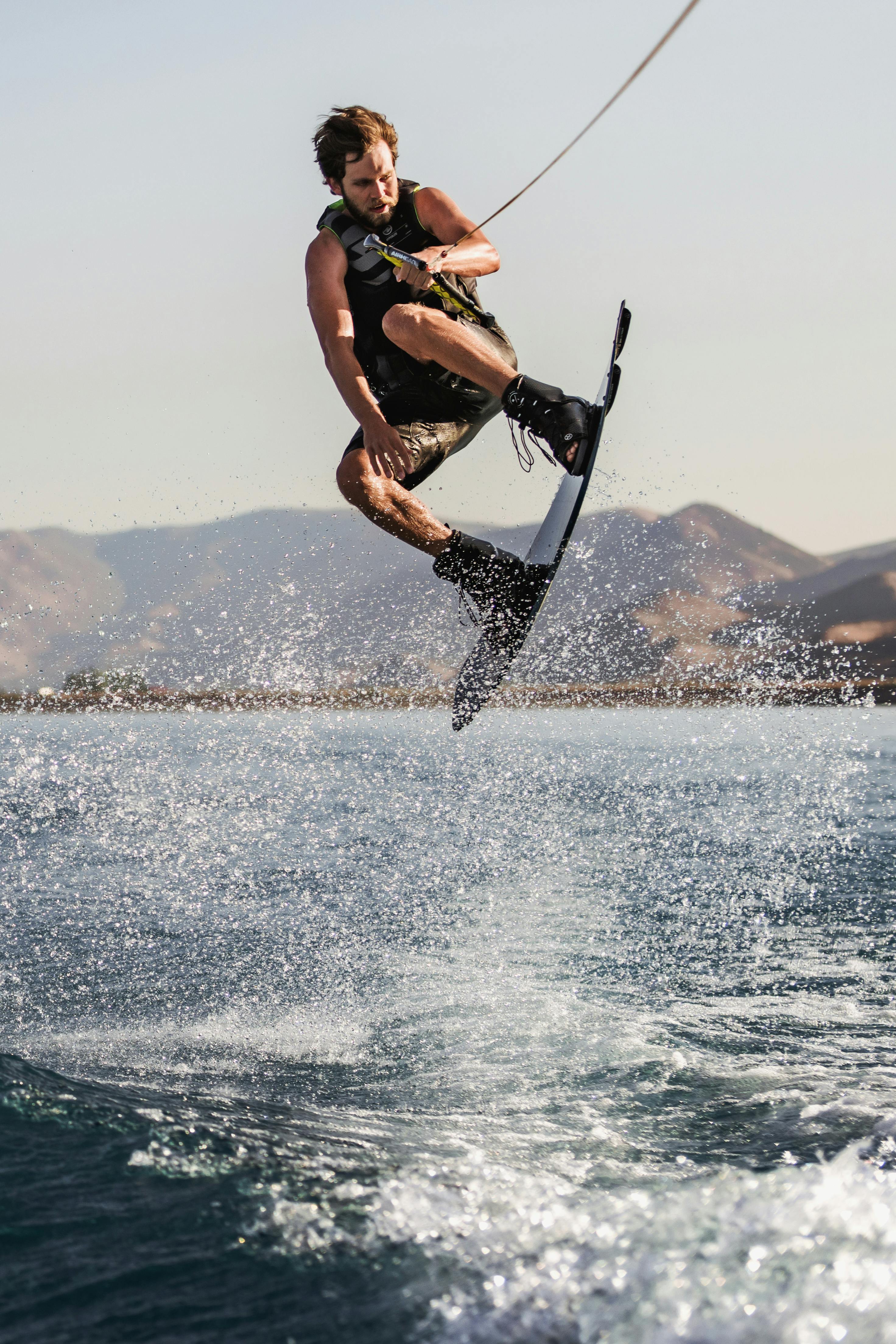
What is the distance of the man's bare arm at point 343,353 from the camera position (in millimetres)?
4168

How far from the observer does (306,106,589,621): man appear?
4105mm

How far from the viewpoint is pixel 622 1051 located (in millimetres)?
3393

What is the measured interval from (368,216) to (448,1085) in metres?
3.39

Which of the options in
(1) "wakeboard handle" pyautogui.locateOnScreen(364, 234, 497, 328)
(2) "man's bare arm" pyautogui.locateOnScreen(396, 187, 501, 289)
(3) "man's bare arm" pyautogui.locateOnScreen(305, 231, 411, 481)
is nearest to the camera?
(1) "wakeboard handle" pyautogui.locateOnScreen(364, 234, 497, 328)

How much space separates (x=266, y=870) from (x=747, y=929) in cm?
325

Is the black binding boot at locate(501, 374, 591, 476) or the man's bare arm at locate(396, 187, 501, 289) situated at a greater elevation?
the man's bare arm at locate(396, 187, 501, 289)

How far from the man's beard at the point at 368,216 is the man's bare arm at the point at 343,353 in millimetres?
151

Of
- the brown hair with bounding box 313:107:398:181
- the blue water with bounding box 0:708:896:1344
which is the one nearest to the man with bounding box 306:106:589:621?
the brown hair with bounding box 313:107:398:181

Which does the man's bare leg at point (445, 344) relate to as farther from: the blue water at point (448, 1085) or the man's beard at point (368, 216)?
the blue water at point (448, 1085)

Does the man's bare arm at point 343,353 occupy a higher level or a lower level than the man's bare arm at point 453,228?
lower

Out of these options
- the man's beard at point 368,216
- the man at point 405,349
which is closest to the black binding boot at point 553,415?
the man at point 405,349

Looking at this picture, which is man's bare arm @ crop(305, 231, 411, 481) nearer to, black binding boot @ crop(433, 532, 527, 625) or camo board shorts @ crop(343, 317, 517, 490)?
camo board shorts @ crop(343, 317, 517, 490)

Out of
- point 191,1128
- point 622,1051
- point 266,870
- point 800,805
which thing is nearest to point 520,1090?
point 622,1051

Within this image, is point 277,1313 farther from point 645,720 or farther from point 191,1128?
point 645,720
